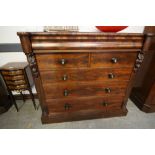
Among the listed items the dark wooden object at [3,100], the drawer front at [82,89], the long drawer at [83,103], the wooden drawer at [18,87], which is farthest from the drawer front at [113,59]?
the dark wooden object at [3,100]

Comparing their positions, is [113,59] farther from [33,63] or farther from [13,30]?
[13,30]

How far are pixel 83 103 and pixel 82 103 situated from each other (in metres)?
0.01

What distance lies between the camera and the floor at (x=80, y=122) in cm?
143

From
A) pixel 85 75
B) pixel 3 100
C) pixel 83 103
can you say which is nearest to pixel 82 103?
pixel 83 103

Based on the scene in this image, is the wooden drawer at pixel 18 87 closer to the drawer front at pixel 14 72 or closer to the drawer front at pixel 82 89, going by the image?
the drawer front at pixel 14 72

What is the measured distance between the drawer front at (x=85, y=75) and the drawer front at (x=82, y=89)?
7 cm

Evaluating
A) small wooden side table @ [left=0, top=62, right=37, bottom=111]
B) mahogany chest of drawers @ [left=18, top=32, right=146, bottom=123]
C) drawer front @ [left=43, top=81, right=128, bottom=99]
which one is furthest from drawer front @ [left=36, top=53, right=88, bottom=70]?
small wooden side table @ [left=0, top=62, right=37, bottom=111]

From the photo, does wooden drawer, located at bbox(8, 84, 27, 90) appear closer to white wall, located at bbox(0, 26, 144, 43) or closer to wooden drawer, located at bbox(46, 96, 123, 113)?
wooden drawer, located at bbox(46, 96, 123, 113)

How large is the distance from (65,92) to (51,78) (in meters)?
0.22

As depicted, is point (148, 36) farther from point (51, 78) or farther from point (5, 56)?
point (5, 56)

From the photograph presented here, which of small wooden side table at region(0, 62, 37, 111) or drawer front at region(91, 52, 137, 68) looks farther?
small wooden side table at region(0, 62, 37, 111)

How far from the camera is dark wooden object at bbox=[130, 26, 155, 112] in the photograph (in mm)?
1443
